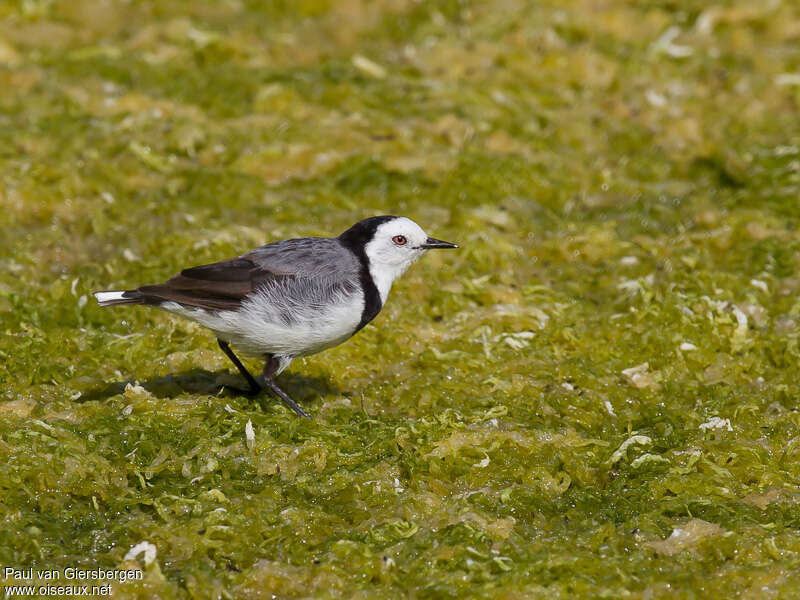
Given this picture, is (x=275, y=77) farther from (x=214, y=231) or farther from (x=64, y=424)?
(x=64, y=424)

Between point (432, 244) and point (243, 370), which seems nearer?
point (243, 370)

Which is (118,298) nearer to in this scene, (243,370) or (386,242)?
(243,370)

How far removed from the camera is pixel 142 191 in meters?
10.1

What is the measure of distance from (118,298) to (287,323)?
1.25 metres

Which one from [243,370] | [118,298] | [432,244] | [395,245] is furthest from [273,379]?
[432,244]

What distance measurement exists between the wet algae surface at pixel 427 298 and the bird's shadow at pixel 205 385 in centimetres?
3

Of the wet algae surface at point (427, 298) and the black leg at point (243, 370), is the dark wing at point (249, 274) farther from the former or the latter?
the wet algae surface at point (427, 298)

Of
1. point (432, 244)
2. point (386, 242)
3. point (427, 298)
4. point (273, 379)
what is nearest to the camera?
point (273, 379)

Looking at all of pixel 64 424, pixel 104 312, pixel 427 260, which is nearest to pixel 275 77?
pixel 427 260

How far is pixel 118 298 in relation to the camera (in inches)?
274

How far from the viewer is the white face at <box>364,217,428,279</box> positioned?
290 inches

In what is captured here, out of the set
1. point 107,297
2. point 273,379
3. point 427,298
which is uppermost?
point 107,297

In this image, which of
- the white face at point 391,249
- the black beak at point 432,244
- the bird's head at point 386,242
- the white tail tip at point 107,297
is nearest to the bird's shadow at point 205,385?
the white tail tip at point 107,297

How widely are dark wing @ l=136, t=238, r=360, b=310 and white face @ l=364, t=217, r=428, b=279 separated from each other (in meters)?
0.21
